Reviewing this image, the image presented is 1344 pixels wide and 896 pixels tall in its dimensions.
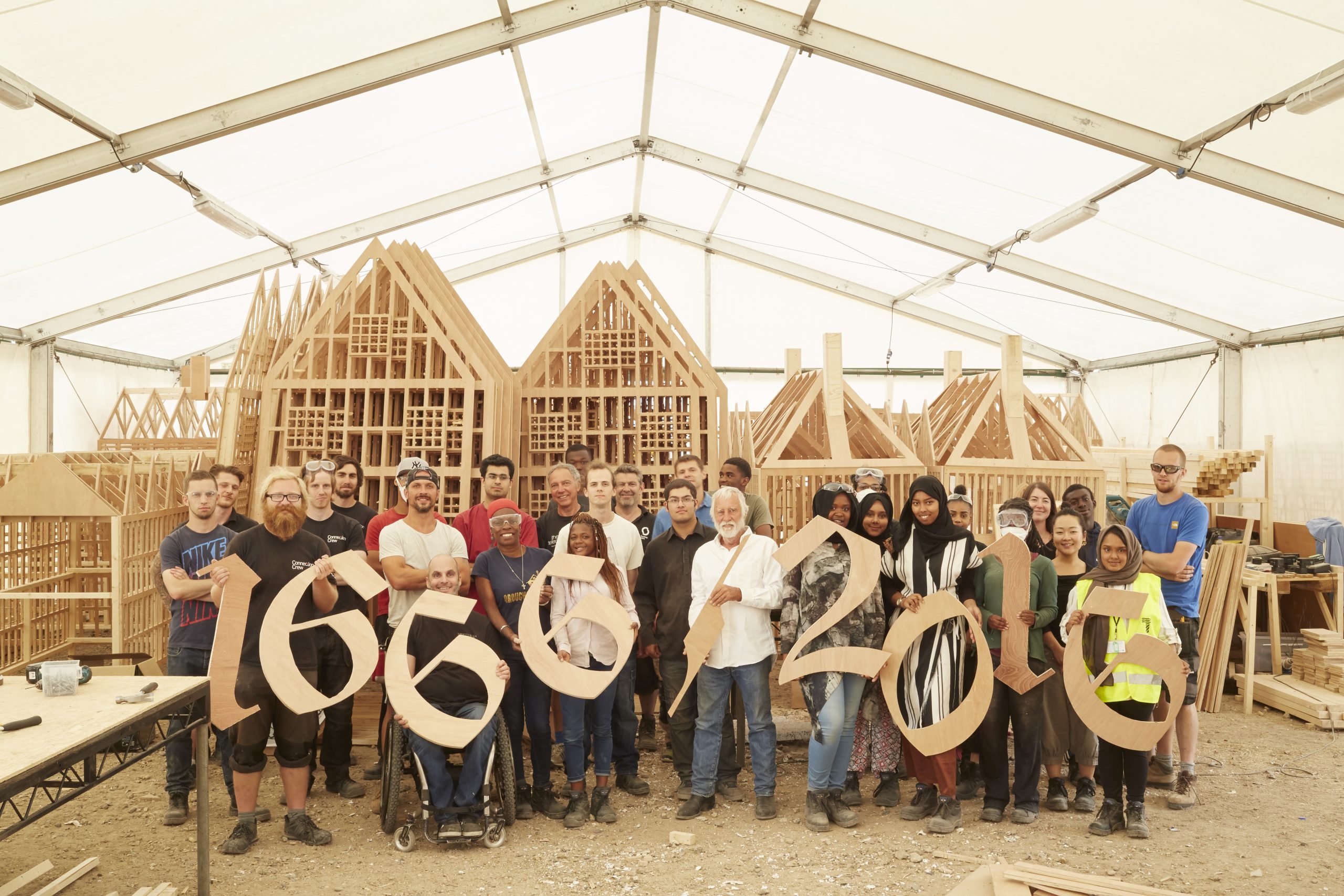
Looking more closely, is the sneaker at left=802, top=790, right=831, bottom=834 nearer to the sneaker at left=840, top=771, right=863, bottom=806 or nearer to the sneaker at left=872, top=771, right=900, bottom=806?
the sneaker at left=840, top=771, right=863, bottom=806

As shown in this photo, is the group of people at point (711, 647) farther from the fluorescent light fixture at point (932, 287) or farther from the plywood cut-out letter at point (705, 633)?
the fluorescent light fixture at point (932, 287)

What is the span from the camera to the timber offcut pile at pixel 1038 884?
412 centimetres

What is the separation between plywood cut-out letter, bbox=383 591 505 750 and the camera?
4.94 metres

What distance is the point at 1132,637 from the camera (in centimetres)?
510

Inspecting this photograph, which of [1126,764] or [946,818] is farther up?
[1126,764]

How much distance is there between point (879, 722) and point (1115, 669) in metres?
1.42

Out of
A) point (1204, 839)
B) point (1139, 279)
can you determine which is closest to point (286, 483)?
point (1204, 839)

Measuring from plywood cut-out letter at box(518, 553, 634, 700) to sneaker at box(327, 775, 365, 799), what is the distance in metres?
1.73

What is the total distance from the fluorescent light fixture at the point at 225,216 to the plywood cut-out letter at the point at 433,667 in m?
10.1

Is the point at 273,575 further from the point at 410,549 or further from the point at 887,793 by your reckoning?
the point at 887,793

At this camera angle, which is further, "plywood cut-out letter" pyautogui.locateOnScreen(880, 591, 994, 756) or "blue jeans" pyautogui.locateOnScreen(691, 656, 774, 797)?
"blue jeans" pyautogui.locateOnScreen(691, 656, 774, 797)

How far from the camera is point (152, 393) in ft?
57.0

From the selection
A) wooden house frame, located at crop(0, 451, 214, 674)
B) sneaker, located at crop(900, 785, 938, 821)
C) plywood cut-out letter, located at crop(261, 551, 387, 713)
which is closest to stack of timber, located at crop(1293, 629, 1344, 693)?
sneaker, located at crop(900, 785, 938, 821)

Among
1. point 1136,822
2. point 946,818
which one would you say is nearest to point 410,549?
point 946,818
